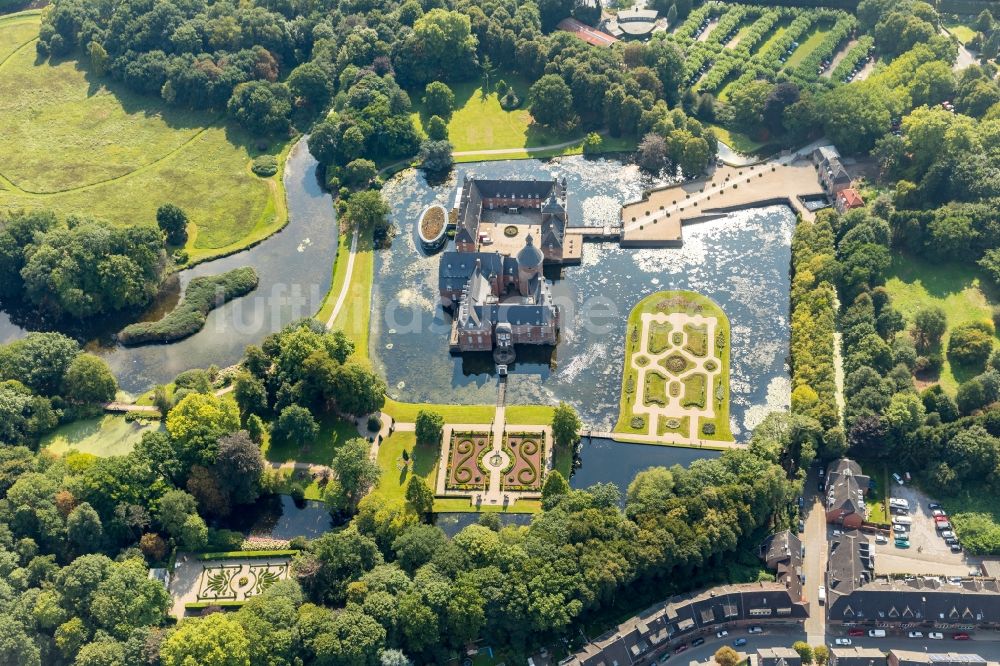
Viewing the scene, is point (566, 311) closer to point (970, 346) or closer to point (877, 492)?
point (877, 492)

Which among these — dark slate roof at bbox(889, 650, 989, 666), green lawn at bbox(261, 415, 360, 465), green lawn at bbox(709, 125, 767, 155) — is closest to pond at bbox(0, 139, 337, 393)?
green lawn at bbox(261, 415, 360, 465)

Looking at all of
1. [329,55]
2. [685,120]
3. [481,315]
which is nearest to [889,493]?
[481,315]

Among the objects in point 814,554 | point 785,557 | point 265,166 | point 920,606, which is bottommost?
point 920,606

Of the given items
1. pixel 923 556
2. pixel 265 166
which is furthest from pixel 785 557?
pixel 265 166

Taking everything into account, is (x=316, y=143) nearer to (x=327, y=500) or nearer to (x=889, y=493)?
(x=327, y=500)

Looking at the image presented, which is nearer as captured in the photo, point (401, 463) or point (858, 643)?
point (858, 643)

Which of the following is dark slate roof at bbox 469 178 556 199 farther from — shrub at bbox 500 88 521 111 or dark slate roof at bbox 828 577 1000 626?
dark slate roof at bbox 828 577 1000 626
